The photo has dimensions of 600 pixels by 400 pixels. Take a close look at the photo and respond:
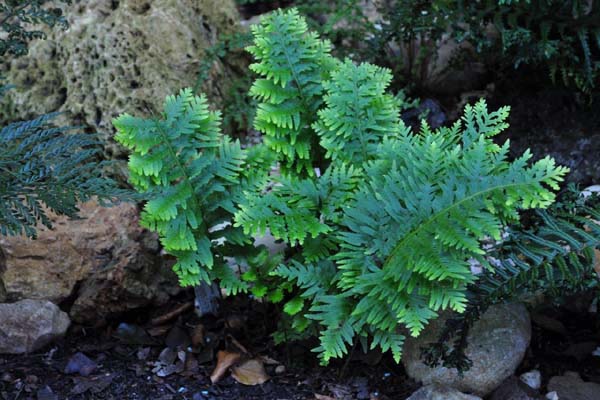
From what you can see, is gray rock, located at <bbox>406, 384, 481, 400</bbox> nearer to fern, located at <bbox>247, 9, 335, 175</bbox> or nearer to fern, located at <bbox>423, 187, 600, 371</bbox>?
fern, located at <bbox>423, 187, 600, 371</bbox>

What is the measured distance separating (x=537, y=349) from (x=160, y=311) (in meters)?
1.75

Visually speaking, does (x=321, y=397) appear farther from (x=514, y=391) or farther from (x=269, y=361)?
(x=514, y=391)

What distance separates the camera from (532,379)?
2.94m

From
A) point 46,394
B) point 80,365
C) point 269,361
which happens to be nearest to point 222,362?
point 269,361

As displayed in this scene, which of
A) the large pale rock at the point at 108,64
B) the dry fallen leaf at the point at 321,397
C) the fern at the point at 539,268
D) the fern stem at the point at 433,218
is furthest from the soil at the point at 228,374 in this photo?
the large pale rock at the point at 108,64

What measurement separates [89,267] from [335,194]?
1.25 meters

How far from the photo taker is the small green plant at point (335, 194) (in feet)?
7.97

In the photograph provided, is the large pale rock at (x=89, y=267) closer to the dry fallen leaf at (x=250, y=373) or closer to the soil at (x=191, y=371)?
the soil at (x=191, y=371)

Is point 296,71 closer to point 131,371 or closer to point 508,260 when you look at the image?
point 508,260

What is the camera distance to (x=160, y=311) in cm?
341

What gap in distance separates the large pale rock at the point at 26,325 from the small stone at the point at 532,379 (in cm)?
205

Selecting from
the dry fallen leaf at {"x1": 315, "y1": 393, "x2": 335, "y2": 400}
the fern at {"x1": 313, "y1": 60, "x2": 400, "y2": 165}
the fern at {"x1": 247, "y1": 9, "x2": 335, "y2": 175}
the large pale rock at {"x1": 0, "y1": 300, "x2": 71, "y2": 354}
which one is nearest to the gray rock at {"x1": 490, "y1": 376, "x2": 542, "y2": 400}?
the dry fallen leaf at {"x1": 315, "y1": 393, "x2": 335, "y2": 400}

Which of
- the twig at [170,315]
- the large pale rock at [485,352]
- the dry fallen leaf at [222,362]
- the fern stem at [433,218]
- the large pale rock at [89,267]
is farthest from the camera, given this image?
the twig at [170,315]

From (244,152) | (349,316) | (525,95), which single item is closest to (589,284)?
(349,316)
